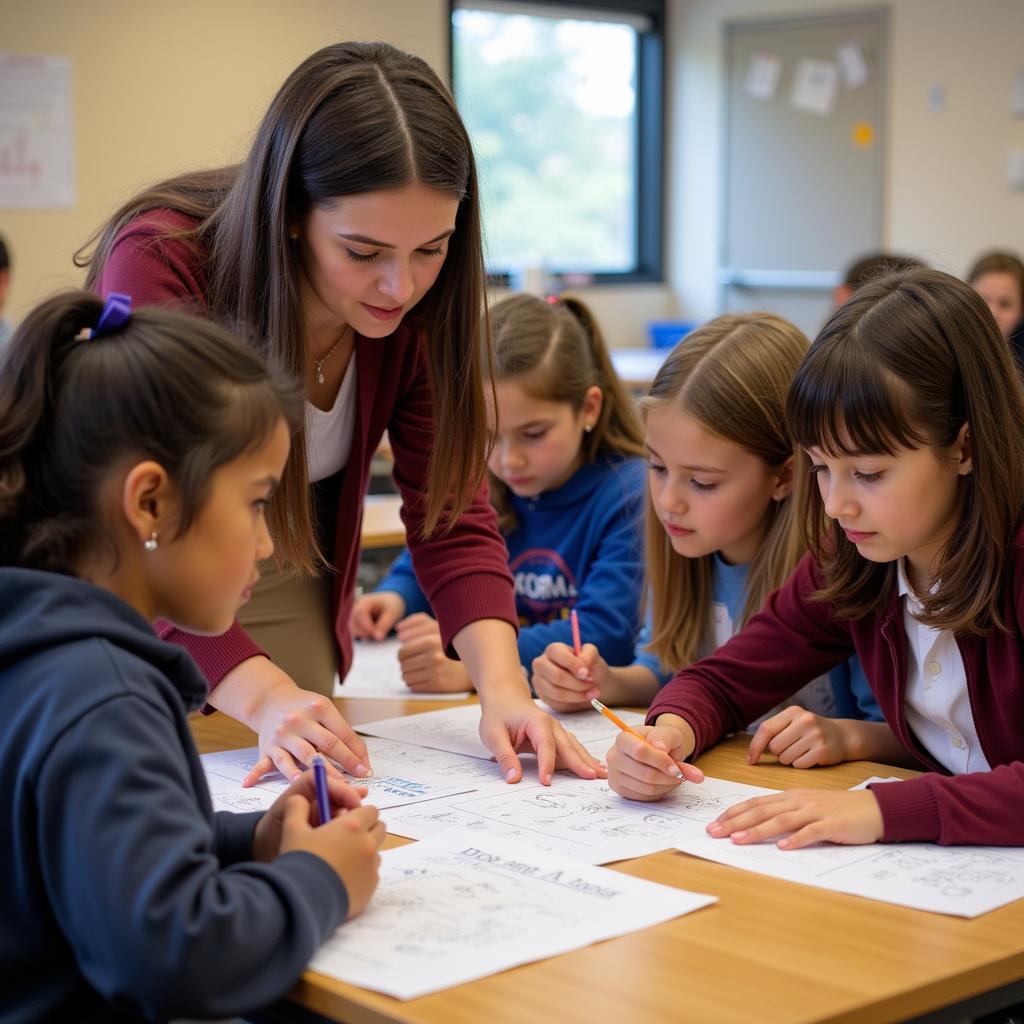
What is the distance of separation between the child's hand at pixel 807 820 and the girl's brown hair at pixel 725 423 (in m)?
0.58

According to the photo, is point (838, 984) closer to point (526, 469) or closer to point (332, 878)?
point (332, 878)

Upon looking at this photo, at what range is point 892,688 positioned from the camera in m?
1.51

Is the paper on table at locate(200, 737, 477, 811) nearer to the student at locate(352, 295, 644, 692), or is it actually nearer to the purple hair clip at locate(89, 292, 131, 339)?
the purple hair clip at locate(89, 292, 131, 339)

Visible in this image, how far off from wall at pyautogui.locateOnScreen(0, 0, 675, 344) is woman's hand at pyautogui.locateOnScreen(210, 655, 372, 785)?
9.92 feet

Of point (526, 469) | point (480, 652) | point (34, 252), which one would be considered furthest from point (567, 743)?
point (34, 252)

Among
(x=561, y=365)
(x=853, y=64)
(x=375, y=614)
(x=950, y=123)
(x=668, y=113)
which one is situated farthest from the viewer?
(x=668, y=113)

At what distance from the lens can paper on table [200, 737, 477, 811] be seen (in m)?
1.35

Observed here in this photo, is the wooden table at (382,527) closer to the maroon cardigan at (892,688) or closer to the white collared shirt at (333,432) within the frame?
the white collared shirt at (333,432)

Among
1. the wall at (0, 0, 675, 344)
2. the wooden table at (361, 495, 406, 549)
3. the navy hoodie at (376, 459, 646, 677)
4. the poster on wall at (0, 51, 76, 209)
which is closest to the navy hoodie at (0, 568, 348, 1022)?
the navy hoodie at (376, 459, 646, 677)

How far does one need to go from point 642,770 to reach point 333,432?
0.62 metres

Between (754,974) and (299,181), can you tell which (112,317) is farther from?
(754,974)

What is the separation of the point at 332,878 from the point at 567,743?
1.60 ft

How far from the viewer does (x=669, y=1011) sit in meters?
0.89

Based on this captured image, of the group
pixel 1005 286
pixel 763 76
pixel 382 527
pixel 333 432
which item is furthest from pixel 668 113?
pixel 333 432
